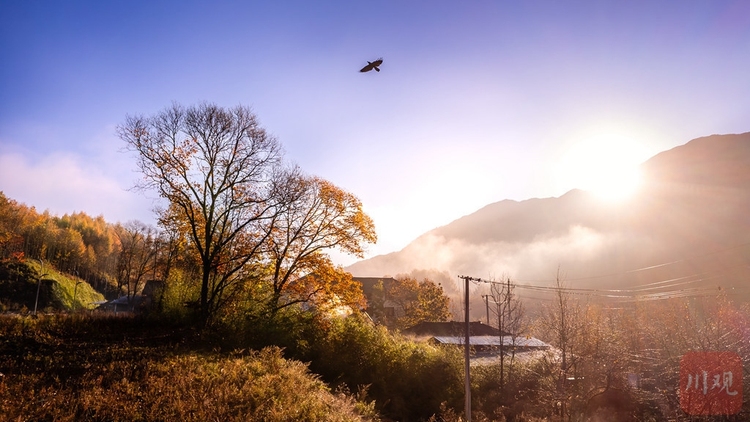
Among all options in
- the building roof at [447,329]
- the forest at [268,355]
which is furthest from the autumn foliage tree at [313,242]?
the building roof at [447,329]

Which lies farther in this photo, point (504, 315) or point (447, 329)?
point (447, 329)

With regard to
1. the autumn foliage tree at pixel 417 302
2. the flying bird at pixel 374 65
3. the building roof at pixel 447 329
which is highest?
the flying bird at pixel 374 65

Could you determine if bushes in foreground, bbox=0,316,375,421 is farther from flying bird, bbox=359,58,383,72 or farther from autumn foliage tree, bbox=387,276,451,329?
autumn foliage tree, bbox=387,276,451,329

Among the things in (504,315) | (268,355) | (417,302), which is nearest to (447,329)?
(417,302)

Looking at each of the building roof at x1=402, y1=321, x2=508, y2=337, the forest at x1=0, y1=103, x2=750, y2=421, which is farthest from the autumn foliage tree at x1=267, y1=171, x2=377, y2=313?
the building roof at x1=402, y1=321, x2=508, y2=337

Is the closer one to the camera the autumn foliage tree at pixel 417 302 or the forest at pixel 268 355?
the forest at pixel 268 355

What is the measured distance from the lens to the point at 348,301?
997 inches

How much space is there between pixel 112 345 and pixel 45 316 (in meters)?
5.82

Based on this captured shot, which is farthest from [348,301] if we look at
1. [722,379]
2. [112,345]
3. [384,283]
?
[384,283]

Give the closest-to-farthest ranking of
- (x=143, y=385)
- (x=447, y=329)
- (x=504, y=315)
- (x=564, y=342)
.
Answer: (x=143, y=385)
(x=564, y=342)
(x=504, y=315)
(x=447, y=329)

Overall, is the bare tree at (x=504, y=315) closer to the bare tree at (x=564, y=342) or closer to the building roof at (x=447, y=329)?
the bare tree at (x=564, y=342)

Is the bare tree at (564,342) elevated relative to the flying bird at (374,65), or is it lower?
lower

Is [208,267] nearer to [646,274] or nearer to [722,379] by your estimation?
[722,379]

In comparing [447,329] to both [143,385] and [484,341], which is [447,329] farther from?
[143,385]
